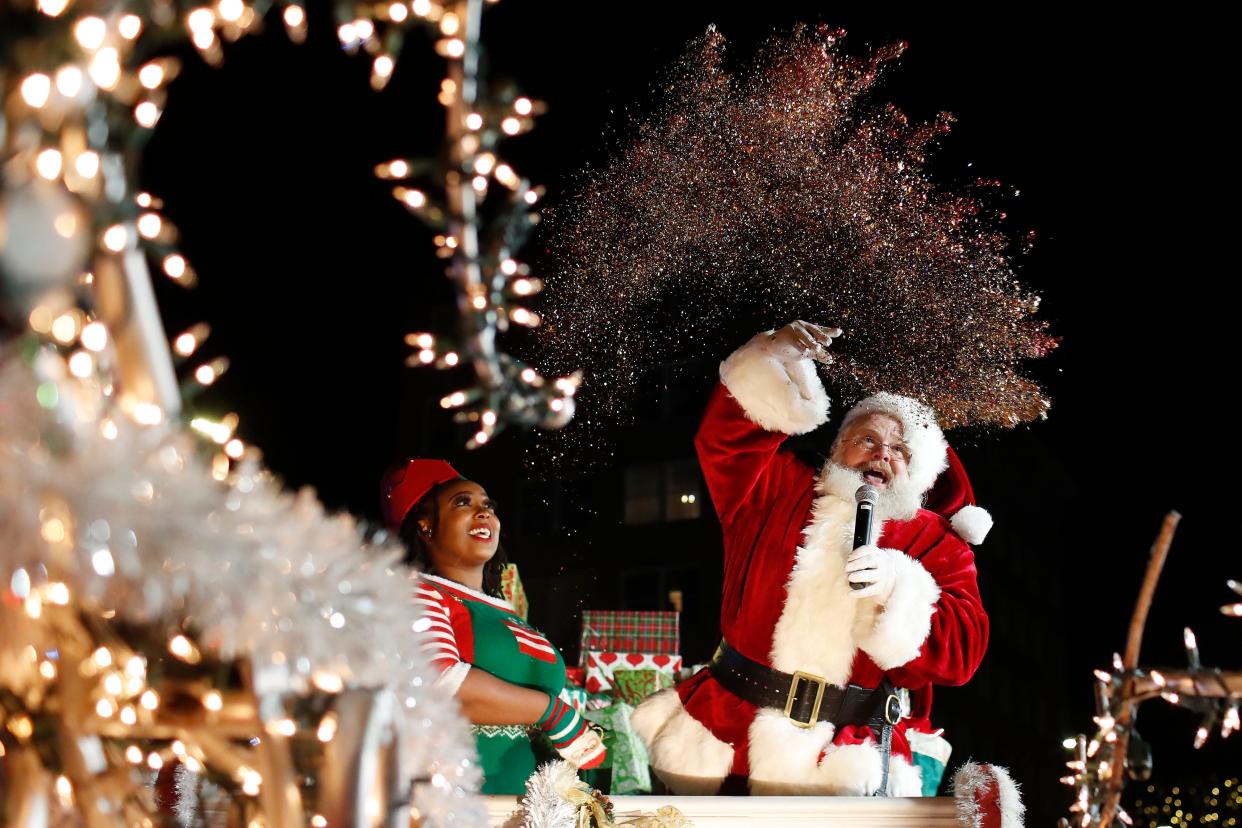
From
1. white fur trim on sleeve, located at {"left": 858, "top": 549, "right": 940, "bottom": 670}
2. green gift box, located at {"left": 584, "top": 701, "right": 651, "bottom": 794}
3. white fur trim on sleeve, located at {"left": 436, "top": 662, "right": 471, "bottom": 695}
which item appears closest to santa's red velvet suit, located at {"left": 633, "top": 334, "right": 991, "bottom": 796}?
white fur trim on sleeve, located at {"left": 858, "top": 549, "right": 940, "bottom": 670}

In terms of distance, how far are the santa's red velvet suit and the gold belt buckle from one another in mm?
22

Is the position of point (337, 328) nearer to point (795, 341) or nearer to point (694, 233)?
point (694, 233)

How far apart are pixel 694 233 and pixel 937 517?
1416 mm

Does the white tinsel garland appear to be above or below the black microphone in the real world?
below

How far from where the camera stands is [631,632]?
265 inches

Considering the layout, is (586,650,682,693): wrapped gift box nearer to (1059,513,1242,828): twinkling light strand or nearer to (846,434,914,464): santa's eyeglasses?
(846,434,914,464): santa's eyeglasses

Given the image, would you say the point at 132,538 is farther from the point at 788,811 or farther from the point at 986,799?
the point at 986,799

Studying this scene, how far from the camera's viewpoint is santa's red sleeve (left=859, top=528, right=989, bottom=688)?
363 cm

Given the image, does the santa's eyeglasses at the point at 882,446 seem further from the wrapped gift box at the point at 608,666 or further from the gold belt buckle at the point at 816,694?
the wrapped gift box at the point at 608,666

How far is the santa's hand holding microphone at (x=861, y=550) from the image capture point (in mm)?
3662

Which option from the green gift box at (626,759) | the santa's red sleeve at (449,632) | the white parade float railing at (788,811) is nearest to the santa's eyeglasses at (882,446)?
the green gift box at (626,759)

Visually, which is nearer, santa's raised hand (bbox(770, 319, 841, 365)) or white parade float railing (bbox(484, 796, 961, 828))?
white parade float railing (bbox(484, 796, 961, 828))

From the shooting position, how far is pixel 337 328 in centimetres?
593

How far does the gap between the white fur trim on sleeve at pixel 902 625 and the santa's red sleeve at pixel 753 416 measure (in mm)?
647
